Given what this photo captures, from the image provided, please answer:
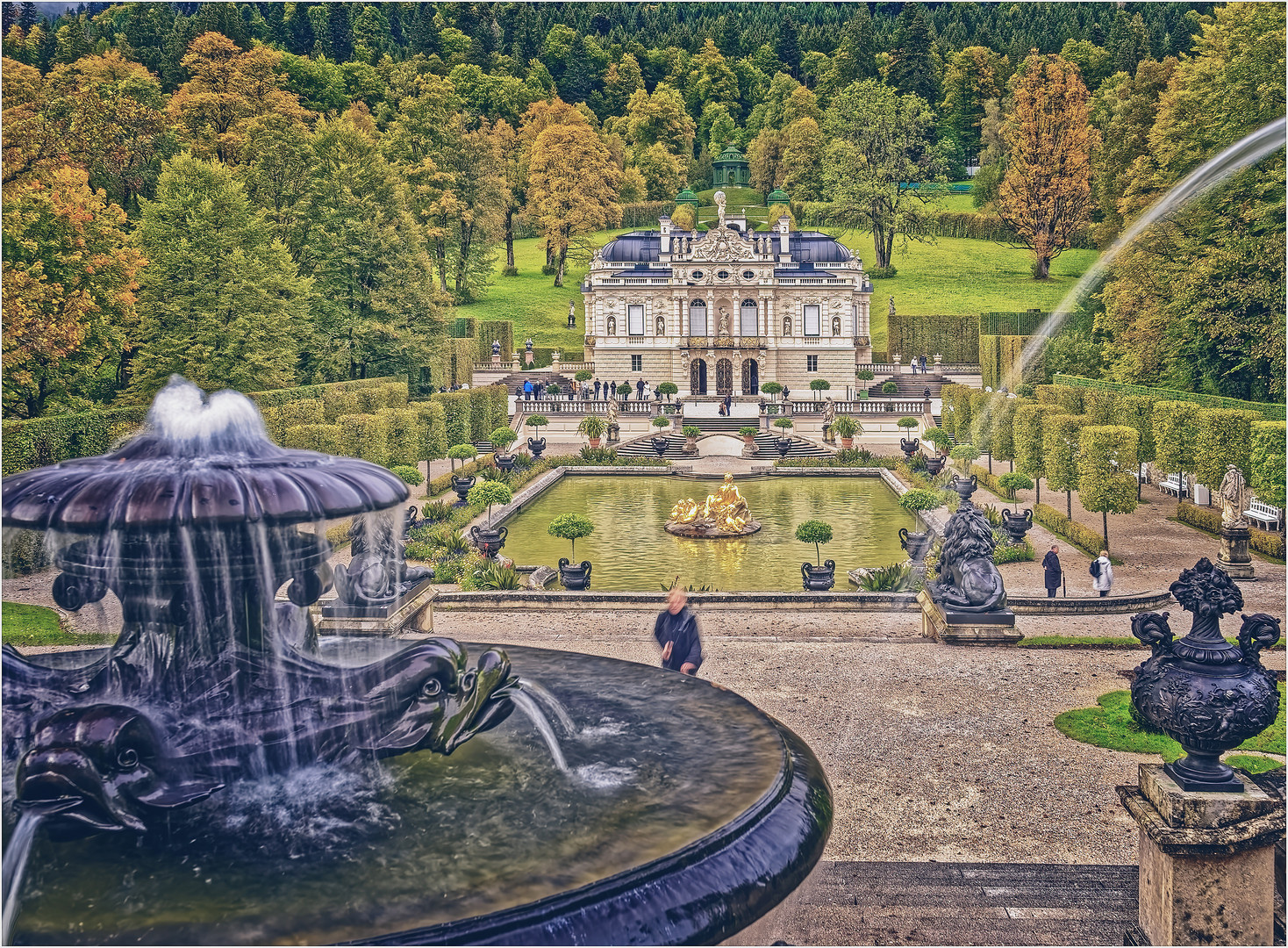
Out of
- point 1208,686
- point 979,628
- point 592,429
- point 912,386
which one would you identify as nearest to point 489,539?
point 979,628

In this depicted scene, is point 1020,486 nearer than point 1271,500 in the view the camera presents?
No

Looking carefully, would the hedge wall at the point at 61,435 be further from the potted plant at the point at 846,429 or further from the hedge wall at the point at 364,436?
the potted plant at the point at 846,429

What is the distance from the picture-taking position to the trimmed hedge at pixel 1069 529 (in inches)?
1146

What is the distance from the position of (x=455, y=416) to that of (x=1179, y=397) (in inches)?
1026

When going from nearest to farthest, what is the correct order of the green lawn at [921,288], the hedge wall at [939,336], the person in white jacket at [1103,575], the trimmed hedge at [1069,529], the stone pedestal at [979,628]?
1. the stone pedestal at [979,628]
2. the person in white jacket at [1103,575]
3. the trimmed hedge at [1069,529]
4. the hedge wall at [939,336]
5. the green lawn at [921,288]

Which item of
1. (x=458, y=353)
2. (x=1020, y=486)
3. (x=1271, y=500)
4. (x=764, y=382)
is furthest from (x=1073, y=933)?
(x=764, y=382)

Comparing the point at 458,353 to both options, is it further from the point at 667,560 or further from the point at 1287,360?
the point at 1287,360

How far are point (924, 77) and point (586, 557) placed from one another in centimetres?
10884

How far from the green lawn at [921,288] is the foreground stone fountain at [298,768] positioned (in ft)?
246

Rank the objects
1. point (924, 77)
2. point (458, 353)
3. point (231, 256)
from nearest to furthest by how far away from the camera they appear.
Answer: point (231, 256) → point (458, 353) → point (924, 77)

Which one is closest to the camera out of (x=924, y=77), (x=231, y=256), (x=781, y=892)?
(x=781, y=892)

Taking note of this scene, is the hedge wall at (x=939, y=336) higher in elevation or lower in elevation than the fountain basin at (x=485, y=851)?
higher

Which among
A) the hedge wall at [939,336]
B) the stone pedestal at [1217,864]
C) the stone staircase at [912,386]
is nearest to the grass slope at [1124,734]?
the stone pedestal at [1217,864]

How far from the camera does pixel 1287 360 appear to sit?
33.8m
